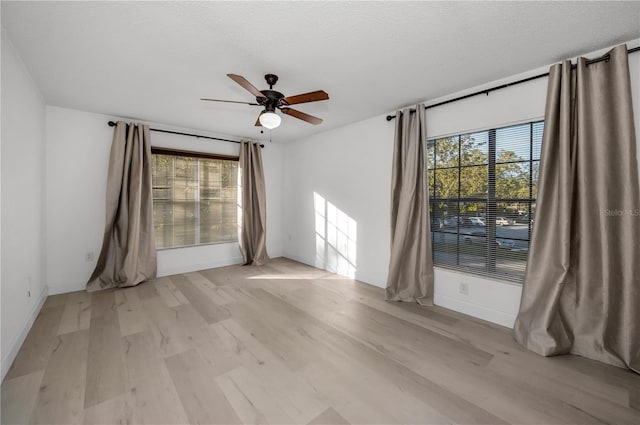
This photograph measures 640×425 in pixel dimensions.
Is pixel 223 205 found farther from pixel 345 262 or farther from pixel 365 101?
pixel 365 101

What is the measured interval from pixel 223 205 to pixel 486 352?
4456mm

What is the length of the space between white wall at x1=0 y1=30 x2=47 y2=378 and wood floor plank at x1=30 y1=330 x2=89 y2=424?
28 centimetres

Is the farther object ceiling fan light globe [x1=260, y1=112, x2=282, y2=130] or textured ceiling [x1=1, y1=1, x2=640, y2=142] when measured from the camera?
ceiling fan light globe [x1=260, y1=112, x2=282, y2=130]

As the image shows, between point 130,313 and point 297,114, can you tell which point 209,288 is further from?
point 297,114

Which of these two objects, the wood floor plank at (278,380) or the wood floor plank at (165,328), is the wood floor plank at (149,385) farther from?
the wood floor plank at (278,380)

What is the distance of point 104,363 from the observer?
2080mm

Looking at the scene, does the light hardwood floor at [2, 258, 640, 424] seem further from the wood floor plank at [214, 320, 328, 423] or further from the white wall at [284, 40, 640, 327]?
the white wall at [284, 40, 640, 327]

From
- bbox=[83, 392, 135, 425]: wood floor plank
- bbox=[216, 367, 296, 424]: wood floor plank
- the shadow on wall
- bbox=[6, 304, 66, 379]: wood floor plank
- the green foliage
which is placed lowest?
bbox=[216, 367, 296, 424]: wood floor plank

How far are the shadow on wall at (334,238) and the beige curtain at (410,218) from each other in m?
0.94

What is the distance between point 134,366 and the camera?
6.72 ft

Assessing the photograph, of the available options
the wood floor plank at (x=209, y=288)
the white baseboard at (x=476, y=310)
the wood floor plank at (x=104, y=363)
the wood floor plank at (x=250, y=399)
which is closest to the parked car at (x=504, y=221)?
the white baseboard at (x=476, y=310)

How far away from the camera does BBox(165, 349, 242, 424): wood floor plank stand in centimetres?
158

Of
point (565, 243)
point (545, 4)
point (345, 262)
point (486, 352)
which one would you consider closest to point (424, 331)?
point (486, 352)

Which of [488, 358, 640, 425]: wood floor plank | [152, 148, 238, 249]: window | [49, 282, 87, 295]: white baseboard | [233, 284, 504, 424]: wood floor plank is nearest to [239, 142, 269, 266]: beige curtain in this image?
[152, 148, 238, 249]: window
